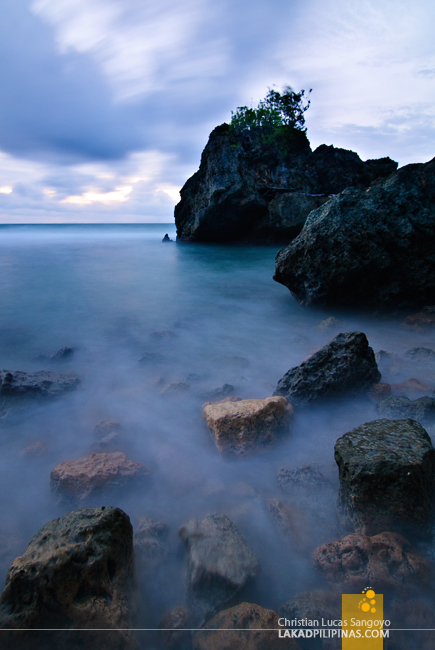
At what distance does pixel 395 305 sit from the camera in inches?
231

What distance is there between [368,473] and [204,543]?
1.02m

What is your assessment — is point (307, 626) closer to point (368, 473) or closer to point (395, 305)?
point (368, 473)

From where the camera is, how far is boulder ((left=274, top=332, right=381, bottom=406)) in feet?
11.0

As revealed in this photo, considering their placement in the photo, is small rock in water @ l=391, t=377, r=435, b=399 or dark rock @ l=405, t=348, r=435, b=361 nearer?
small rock in water @ l=391, t=377, r=435, b=399

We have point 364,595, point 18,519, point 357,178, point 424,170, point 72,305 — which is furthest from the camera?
point 357,178

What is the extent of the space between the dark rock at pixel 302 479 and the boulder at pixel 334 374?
88 cm

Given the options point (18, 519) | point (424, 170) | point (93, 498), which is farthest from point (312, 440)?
point (424, 170)

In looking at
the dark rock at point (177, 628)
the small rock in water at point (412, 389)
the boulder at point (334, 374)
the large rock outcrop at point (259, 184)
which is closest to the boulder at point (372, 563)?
the dark rock at point (177, 628)

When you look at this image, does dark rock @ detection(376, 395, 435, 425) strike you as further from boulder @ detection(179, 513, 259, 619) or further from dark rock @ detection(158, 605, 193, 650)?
dark rock @ detection(158, 605, 193, 650)

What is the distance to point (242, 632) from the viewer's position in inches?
60.7

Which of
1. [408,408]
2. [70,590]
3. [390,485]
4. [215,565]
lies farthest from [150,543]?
[408,408]

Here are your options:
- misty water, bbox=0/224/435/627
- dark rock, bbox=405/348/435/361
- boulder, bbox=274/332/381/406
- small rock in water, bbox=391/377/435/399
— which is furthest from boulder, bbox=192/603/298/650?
dark rock, bbox=405/348/435/361

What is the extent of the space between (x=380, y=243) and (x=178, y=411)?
4.40m

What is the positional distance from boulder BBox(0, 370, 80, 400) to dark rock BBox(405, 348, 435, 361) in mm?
4237
